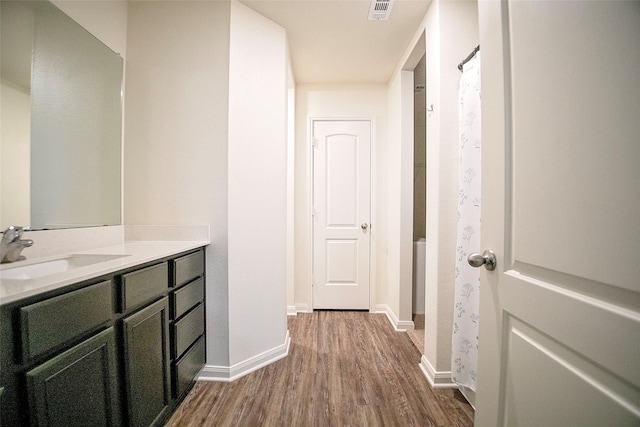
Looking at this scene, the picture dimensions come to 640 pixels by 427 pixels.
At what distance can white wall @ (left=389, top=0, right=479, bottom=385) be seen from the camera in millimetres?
1638

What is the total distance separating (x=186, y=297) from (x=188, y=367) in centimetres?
41

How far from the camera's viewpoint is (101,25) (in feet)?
5.09

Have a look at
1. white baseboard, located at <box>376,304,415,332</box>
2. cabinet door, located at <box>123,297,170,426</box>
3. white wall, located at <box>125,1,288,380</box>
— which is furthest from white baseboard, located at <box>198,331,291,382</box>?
white baseboard, located at <box>376,304,415,332</box>

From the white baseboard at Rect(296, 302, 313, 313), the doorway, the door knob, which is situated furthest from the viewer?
the white baseboard at Rect(296, 302, 313, 313)

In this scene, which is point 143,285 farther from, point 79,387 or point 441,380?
point 441,380

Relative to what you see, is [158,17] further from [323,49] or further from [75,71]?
[323,49]

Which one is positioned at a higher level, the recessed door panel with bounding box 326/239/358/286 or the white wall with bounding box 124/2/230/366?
the white wall with bounding box 124/2/230/366

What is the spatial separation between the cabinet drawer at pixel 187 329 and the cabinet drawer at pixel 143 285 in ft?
0.87

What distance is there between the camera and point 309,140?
9.43 ft

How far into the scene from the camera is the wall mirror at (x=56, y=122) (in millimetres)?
1089

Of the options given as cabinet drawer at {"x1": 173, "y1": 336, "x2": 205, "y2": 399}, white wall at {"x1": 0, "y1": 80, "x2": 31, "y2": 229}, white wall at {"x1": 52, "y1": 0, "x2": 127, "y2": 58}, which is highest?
white wall at {"x1": 52, "y1": 0, "x2": 127, "y2": 58}

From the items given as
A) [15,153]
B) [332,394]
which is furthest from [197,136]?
[332,394]

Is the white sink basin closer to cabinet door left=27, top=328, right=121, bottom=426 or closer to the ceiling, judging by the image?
cabinet door left=27, top=328, right=121, bottom=426

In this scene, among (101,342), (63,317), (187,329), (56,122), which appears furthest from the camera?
(187,329)
